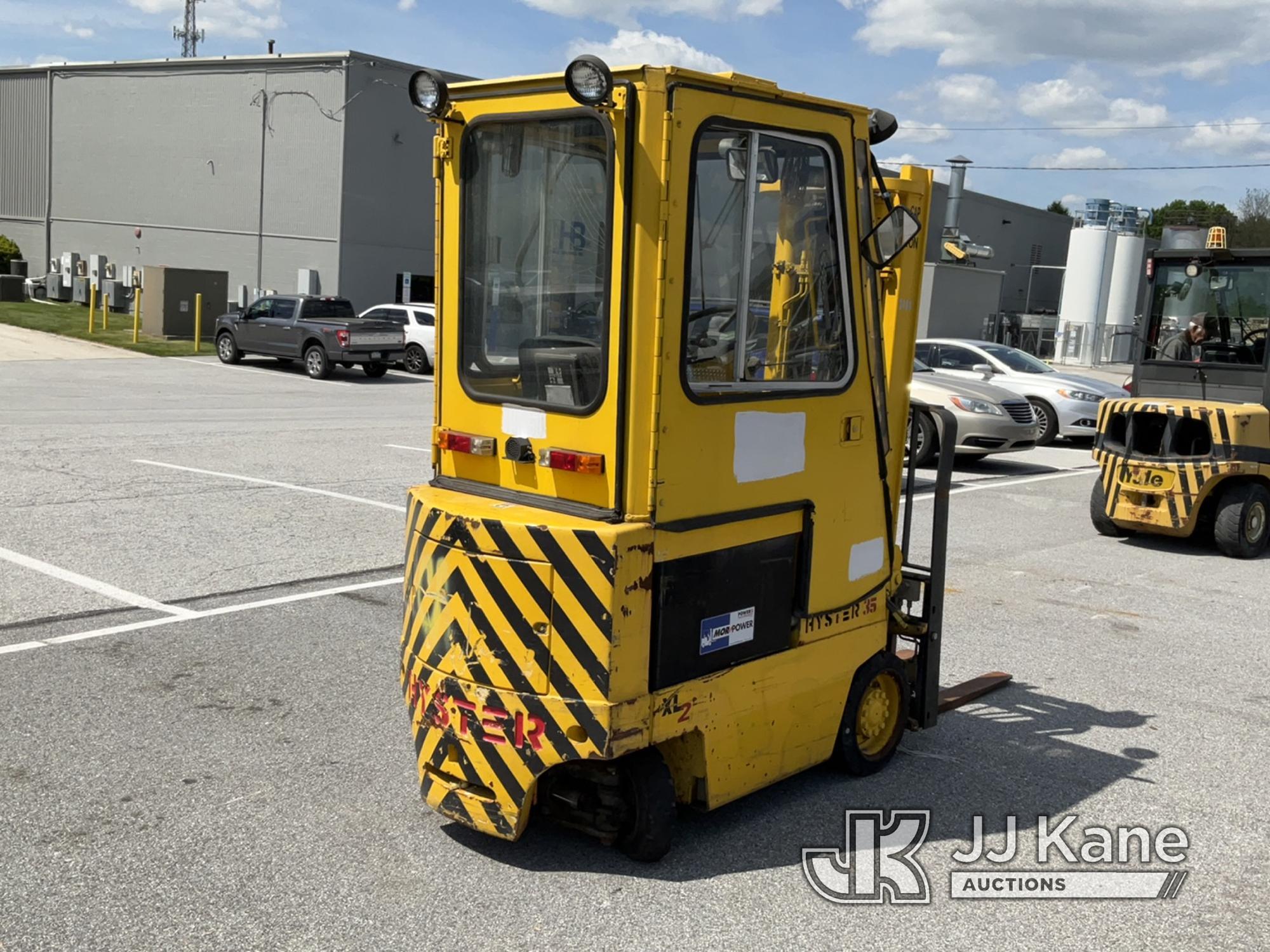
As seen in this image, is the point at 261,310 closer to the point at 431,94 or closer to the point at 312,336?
the point at 312,336

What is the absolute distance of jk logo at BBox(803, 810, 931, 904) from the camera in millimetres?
4434

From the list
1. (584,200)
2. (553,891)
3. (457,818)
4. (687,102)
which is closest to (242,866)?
(457,818)

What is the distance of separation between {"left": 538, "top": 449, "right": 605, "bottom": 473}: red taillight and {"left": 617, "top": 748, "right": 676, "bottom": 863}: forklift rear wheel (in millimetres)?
1056

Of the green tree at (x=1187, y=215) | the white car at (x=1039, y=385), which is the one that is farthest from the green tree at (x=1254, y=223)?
the white car at (x=1039, y=385)

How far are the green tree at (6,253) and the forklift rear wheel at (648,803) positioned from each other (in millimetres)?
42781

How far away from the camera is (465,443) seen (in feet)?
15.6

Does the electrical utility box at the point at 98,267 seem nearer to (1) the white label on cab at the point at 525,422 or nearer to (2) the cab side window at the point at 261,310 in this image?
(2) the cab side window at the point at 261,310

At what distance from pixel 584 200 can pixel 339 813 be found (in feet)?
8.32

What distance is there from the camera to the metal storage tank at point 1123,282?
46625 millimetres

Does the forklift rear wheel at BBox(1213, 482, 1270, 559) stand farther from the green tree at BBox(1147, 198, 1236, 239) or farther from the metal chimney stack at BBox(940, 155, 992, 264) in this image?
the green tree at BBox(1147, 198, 1236, 239)

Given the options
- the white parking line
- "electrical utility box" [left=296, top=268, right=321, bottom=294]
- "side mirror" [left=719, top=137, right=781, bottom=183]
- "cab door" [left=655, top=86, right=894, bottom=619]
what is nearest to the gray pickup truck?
"electrical utility box" [left=296, top=268, right=321, bottom=294]

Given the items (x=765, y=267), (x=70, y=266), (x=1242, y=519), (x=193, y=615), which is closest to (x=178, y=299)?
(x=70, y=266)

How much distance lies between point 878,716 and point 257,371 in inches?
883

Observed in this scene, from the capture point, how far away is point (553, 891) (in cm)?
430
